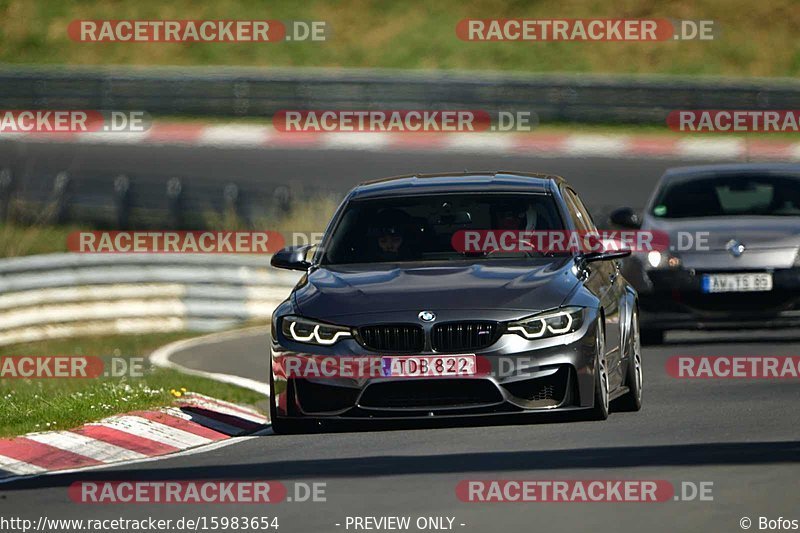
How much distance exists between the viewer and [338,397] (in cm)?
1031

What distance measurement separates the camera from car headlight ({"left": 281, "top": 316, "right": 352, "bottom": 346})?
10305 millimetres

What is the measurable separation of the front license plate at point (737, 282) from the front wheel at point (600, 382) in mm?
5470

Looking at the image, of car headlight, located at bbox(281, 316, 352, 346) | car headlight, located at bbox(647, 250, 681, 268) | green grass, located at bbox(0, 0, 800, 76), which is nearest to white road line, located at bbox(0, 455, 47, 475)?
car headlight, located at bbox(281, 316, 352, 346)

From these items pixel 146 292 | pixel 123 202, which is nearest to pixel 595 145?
pixel 123 202

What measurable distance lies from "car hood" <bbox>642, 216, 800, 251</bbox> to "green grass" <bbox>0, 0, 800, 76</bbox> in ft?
80.4

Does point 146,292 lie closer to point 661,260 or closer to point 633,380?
point 661,260

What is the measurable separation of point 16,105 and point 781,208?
24649 millimetres

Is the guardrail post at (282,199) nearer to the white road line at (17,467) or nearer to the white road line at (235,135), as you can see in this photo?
the white road line at (235,135)

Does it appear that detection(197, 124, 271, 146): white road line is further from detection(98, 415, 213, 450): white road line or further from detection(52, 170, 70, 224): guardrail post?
detection(98, 415, 213, 450): white road line

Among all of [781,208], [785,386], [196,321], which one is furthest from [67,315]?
[785,386]

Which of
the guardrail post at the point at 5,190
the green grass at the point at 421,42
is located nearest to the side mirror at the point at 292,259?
the guardrail post at the point at 5,190

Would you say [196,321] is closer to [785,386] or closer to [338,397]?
[785,386]

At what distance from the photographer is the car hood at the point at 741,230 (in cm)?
1593

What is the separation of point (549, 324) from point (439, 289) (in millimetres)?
646
